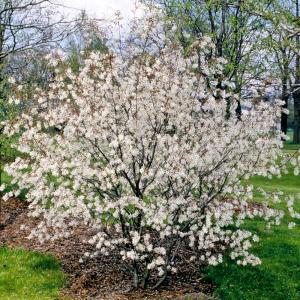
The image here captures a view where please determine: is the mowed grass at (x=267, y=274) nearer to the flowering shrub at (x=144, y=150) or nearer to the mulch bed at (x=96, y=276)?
the mulch bed at (x=96, y=276)

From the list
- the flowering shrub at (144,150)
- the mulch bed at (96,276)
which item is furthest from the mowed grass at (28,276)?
the flowering shrub at (144,150)

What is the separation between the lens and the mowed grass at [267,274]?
40.3 feet

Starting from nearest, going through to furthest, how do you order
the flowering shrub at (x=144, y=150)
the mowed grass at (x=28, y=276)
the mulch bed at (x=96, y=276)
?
the flowering shrub at (x=144, y=150), the mulch bed at (x=96, y=276), the mowed grass at (x=28, y=276)

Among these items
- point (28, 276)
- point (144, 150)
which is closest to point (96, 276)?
point (28, 276)

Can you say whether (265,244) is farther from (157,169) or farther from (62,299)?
(62,299)

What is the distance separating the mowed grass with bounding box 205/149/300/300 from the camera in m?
12.3

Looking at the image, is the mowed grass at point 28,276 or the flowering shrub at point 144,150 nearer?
the flowering shrub at point 144,150

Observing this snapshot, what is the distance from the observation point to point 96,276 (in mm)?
13406

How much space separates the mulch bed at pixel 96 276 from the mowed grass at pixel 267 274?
1.85ft

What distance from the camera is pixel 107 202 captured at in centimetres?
1141

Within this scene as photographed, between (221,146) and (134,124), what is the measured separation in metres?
2.39

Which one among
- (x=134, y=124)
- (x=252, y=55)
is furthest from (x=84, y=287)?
(x=252, y=55)

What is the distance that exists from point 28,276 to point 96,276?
1.91 m

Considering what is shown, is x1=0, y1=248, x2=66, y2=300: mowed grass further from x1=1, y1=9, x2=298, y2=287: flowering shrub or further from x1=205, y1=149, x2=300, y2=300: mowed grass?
x1=205, y1=149, x2=300, y2=300: mowed grass
